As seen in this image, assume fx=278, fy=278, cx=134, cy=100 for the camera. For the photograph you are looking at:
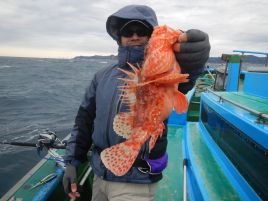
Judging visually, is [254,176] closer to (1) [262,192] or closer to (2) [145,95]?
(1) [262,192]

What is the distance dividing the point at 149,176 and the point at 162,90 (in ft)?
3.43

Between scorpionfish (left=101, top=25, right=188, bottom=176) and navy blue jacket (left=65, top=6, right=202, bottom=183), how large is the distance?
0.44 metres

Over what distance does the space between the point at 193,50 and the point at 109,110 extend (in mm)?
1117

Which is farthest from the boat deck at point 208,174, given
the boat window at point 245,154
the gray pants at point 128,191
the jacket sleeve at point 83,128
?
the jacket sleeve at point 83,128

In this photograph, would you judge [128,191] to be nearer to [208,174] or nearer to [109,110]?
[109,110]

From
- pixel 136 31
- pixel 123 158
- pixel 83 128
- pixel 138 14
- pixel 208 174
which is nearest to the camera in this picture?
pixel 123 158

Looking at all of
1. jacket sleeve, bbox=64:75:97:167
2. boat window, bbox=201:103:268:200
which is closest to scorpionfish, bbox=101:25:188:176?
jacket sleeve, bbox=64:75:97:167

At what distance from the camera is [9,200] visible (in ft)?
14.2

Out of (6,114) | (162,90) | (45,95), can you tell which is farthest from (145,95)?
(45,95)

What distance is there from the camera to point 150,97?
7.41 ft

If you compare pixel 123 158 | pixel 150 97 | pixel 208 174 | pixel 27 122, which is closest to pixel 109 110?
pixel 123 158

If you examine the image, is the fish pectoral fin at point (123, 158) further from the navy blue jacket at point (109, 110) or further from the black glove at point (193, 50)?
the black glove at point (193, 50)

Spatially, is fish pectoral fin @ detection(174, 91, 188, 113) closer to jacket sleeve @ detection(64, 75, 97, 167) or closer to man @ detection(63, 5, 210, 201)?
man @ detection(63, 5, 210, 201)

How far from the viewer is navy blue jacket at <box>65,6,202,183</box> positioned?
2840mm
